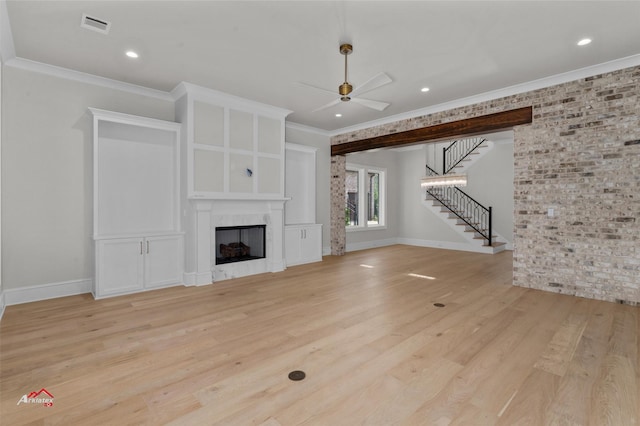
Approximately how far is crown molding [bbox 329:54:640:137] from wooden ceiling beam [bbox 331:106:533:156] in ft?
0.90

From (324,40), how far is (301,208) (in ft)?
14.2

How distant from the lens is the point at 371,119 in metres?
6.72

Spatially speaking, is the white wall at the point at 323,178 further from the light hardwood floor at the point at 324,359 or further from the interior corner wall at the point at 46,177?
the interior corner wall at the point at 46,177

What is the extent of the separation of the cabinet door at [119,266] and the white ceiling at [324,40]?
7.91 ft

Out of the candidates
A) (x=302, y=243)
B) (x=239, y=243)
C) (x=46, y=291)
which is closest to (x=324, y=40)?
(x=239, y=243)

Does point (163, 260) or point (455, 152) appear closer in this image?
point (163, 260)

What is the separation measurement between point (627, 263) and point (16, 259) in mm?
7832

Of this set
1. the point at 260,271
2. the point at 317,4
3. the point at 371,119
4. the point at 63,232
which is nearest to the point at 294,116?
the point at 371,119

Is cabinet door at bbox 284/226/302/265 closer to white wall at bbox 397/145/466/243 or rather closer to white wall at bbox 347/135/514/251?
white wall at bbox 347/135/514/251

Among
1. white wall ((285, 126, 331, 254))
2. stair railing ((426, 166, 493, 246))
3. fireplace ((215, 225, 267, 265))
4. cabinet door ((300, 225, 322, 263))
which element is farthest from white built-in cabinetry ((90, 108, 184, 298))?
stair railing ((426, 166, 493, 246))

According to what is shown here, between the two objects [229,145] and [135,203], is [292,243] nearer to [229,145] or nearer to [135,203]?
[229,145]

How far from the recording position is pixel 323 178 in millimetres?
7816

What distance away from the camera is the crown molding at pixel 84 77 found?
402 centimetres

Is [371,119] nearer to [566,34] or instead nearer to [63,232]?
[566,34]
